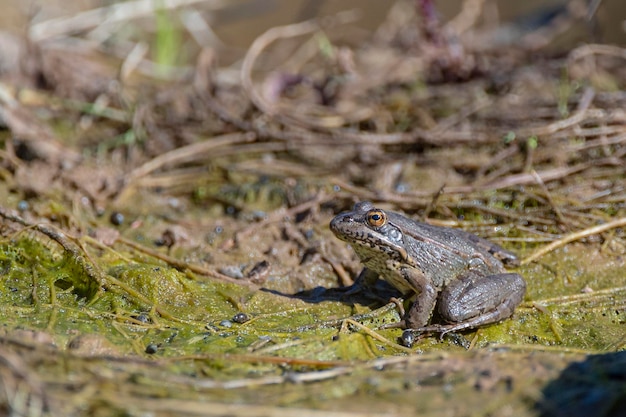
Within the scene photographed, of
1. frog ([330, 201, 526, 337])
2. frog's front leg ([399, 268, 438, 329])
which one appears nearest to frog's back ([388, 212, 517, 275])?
frog ([330, 201, 526, 337])

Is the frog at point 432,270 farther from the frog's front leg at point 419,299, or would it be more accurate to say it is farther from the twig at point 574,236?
the twig at point 574,236

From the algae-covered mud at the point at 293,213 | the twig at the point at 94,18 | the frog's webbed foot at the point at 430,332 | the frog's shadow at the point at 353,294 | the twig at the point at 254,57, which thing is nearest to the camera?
the algae-covered mud at the point at 293,213

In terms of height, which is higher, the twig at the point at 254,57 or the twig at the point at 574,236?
the twig at the point at 254,57

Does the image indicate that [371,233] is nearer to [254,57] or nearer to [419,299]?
[419,299]

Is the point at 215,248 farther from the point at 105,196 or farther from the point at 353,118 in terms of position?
the point at 353,118

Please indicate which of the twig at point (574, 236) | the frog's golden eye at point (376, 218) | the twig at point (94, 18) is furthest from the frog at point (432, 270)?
the twig at point (94, 18)

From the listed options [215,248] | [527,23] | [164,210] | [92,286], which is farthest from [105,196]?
[527,23]
